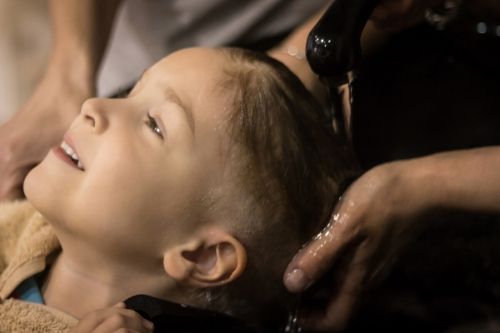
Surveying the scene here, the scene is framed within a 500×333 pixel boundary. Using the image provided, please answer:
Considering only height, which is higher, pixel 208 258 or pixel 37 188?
pixel 37 188

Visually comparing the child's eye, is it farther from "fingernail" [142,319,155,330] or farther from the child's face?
"fingernail" [142,319,155,330]

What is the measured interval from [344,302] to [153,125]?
0.31 metres

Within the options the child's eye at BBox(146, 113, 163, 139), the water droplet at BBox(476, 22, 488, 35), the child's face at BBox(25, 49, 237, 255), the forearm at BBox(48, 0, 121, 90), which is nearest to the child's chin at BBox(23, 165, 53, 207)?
the child's face at BBox(25, 49, 237, 255)

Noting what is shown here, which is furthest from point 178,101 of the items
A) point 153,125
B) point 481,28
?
point 481,28

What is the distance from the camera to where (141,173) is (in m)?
0.76

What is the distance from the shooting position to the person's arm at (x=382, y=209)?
2.56ft

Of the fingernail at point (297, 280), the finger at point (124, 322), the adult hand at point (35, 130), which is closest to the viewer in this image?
the finger at point (124, 322)

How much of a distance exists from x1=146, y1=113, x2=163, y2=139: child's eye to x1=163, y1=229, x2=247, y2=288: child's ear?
12 cm

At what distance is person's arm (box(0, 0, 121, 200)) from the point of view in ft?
3.04

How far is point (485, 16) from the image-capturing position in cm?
100

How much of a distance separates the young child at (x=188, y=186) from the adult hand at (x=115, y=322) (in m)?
0.03

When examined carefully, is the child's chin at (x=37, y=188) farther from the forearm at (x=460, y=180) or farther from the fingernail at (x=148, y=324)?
the forearm at (x=460, y=180)

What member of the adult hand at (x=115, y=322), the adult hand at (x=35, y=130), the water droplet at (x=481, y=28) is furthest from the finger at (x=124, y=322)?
the water droplet at (x=481, y=28)

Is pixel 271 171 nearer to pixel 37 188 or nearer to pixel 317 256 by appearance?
pixel 317 256
